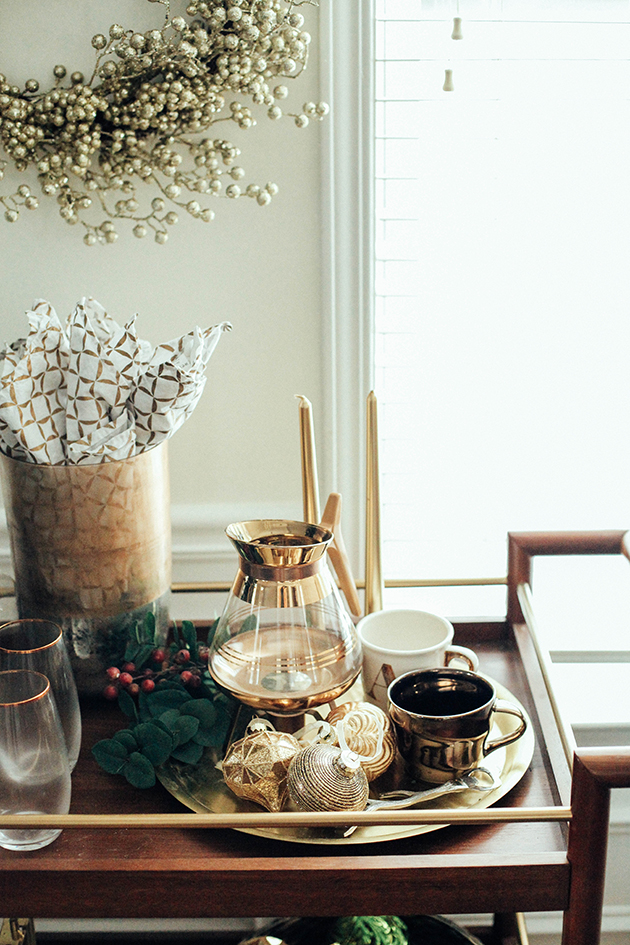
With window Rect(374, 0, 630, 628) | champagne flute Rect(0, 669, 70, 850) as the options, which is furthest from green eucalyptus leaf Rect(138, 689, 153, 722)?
window Rect(374, 0, 630, 628)

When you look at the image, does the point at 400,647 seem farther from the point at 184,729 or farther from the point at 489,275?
the point at 489,275

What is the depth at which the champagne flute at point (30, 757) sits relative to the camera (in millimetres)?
514

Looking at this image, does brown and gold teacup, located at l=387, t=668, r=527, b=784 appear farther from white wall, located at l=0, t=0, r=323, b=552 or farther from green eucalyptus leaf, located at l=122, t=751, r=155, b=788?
white wall, located at l=0, t=0, r=323, b=552

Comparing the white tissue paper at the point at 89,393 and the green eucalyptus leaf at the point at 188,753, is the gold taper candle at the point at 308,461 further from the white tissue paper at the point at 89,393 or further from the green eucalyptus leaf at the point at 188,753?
the green eucalyptus leaf at the point at 188,753

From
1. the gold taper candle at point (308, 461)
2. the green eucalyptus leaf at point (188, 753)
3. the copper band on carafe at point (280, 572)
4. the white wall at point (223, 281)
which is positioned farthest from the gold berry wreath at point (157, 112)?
the green eucalyptus leaf at point (188, 753)

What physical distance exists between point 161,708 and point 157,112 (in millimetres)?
548

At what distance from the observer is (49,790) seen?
0.53m

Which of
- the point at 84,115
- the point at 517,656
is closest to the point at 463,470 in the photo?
the point at 517,656

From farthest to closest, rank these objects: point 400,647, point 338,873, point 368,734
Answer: point 400,647 → point 368,734 → point 338,873

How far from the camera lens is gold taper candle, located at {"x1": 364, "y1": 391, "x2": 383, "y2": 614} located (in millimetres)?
739

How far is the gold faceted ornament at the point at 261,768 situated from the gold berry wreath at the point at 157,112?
522mm

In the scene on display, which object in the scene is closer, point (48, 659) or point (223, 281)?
point (48, 659)

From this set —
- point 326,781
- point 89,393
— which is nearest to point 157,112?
point 89,393

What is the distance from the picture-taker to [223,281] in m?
0.88
